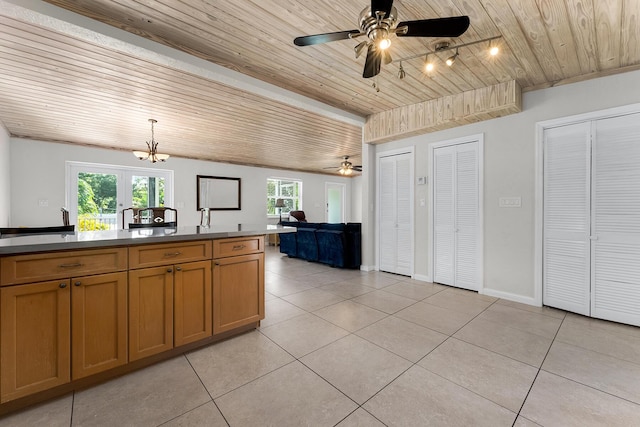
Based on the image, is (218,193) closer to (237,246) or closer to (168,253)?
(237,246)

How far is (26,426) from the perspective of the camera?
1345 mm

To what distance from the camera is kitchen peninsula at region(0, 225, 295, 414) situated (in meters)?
1.42

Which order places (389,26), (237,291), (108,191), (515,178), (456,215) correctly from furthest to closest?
(108,191) < (456,215) < (515,178) < (237,291) < (389,26)

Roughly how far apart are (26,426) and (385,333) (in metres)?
2.34

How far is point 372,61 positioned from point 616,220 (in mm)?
2948

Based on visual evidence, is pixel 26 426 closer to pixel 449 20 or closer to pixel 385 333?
pixel 385 333

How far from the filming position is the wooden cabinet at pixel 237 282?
217 centimetres

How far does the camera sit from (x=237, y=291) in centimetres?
229

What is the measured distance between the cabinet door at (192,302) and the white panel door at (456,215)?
3.25 m

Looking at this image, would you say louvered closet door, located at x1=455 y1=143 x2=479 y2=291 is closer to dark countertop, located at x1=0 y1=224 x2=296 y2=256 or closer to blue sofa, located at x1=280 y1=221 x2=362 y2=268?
blue sofa, located at x1=280 y1=221 x2=362 y2=268

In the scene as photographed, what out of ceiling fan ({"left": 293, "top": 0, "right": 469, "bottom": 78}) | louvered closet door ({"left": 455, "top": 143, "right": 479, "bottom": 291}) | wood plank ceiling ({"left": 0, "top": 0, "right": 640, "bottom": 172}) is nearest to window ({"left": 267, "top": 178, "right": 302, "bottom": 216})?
wood plank ceiling ({"left": 0, "top": 0, "right": 640, "bottom": 172})

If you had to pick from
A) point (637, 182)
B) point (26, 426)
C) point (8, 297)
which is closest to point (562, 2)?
point (637, 182)

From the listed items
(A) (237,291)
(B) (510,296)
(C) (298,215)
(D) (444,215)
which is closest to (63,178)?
(A) (237,291)

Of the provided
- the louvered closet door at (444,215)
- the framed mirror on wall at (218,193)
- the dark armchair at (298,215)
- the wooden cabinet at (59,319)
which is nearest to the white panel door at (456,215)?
the louvered closet door at (444,215)
